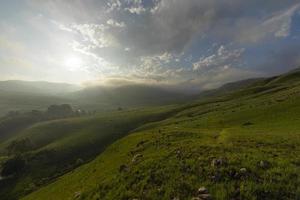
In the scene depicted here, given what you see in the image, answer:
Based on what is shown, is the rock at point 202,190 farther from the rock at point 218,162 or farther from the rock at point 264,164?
the rock at point 264,164

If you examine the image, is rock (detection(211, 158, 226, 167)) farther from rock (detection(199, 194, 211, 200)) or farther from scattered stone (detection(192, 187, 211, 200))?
rock (detection(199, 194, 211, 200))

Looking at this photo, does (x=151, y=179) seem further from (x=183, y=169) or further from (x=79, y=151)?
(x=79, y=151)

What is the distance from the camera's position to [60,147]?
299 feet

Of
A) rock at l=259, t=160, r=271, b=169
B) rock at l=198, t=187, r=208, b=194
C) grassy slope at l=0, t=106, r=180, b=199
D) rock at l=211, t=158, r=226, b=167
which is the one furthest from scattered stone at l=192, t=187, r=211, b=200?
grassy slope at l=0, t=106, r=180, b=199

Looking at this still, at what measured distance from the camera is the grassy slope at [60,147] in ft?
222

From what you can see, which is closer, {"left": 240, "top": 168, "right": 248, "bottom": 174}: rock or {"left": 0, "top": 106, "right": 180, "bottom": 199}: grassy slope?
{"left": 240, "top": 168, "right": 248, "bottom": 174}: rock

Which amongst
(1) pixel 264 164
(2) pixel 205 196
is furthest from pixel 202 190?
(1) pixel 264 164

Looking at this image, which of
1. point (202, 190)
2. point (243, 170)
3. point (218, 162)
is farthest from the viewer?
point (218, 162)

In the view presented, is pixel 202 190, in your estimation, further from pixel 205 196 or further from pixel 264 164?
pixel 264 164

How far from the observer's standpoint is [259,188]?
15.3 meters

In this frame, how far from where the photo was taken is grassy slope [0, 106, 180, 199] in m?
67.6

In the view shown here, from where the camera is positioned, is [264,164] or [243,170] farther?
[264,164]

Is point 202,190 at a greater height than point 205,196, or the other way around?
point 202,190

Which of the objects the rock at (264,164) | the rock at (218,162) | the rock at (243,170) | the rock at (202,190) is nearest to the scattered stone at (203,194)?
the rock at (202,190)
